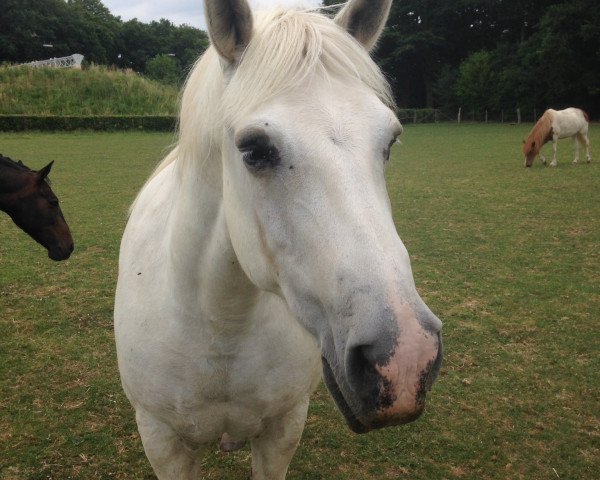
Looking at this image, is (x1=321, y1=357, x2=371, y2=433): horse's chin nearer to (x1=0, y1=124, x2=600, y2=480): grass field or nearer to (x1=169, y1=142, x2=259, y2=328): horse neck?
(x1=169, y1=142, x2=259, y2=328): horse neck

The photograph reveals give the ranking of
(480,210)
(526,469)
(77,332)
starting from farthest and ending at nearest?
(480,210) → (77,332) → (526,469)

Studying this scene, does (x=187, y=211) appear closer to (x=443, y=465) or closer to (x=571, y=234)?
(x=443, y=465)

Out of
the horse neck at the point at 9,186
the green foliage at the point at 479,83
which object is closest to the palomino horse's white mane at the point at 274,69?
the horse neck at the point at 9,186

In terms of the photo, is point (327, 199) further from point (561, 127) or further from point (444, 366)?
point (561, 127)

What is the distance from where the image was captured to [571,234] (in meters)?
7.23

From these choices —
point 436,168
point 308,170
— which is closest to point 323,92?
point 308,170

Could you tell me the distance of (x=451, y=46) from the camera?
48.6 metres

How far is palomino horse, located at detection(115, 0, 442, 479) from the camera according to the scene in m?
1.08

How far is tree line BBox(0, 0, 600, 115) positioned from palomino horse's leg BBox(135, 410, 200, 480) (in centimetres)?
2316

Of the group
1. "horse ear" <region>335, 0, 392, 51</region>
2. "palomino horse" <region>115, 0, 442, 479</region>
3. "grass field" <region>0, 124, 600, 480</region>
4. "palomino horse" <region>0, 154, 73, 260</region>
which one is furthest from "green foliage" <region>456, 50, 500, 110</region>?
"palomino horse" <region>115, 0, 442, 479</region>

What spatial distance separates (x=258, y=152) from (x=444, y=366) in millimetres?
3326

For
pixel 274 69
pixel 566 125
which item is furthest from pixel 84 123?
pixel 274 69

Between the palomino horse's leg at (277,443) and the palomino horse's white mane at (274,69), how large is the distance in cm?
126

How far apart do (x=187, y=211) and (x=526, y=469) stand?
2624mm
